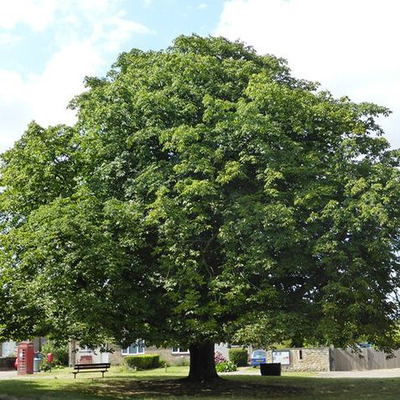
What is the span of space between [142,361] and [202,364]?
1937 centimetres

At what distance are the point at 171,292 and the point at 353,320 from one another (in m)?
6.40

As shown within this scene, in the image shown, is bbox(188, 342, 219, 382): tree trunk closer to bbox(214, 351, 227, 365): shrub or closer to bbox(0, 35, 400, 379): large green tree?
bbox(0, 35, 400, 379): large green tree

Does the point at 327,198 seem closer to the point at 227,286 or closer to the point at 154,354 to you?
the point at 227,286

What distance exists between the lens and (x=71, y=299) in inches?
771

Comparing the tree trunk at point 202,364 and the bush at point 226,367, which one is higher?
the tree trunk at point 202,364

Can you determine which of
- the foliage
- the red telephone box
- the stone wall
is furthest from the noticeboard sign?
the foliage

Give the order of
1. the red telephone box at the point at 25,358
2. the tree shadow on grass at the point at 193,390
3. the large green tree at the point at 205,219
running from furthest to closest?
the red telephone box at the point at 25,358, the tree shadow on grass at the point at 193,390, the large green tree at the point at 205,219

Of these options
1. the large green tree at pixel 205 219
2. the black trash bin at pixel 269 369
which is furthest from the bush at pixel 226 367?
the large green tree at pixel 205 219

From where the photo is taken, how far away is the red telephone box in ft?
115

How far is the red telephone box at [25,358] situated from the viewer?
3491cm

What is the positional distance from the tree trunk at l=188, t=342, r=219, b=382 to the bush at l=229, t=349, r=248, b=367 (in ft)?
61.3

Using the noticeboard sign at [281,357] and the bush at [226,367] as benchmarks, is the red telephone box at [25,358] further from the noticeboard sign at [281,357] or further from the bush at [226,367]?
the noticeboard sign at [281,357]

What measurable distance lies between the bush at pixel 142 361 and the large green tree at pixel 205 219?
71.3 feet

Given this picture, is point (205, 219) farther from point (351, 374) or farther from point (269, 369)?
point (351, 374)
